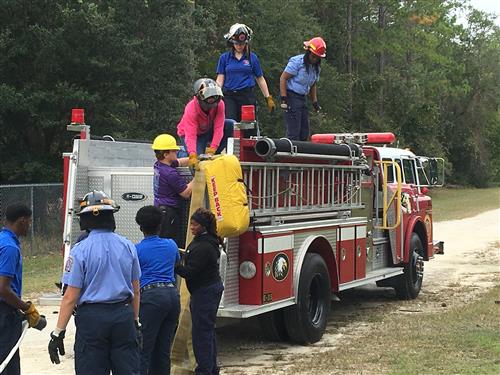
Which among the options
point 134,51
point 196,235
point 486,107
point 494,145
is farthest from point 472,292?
point 494,145

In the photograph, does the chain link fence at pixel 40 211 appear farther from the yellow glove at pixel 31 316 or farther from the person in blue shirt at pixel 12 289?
the yellow glove at pixel 31 316

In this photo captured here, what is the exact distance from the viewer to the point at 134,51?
21.1m

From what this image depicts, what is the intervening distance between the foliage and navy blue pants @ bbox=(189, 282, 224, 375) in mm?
13991

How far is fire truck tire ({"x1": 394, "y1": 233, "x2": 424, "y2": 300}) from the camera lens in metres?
12.1

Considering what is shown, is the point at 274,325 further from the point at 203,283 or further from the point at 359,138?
the point at 359,138

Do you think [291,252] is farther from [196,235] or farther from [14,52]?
[14,52]

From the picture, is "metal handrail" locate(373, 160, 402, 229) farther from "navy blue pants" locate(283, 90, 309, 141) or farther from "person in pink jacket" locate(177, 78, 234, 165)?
"person in pink jacket" locate(177, 78, 234, 165)

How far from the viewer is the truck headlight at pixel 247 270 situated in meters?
7.88

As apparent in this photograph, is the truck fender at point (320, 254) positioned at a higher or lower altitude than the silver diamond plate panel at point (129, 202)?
lower

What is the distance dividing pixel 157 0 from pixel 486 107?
48712 millimetres

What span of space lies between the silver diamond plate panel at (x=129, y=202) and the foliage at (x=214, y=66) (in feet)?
39.0

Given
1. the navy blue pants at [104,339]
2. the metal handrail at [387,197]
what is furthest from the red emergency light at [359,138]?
the navy blue pants at [104,339]

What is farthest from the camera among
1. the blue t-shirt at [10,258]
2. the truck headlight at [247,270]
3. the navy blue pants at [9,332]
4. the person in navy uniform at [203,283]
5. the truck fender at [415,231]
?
the truck fender at [415,231]

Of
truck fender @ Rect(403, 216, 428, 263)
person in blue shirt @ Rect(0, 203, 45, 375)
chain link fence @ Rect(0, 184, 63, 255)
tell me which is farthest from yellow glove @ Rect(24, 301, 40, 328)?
chain link fence @ Rect(0, 184, 63, 255)
